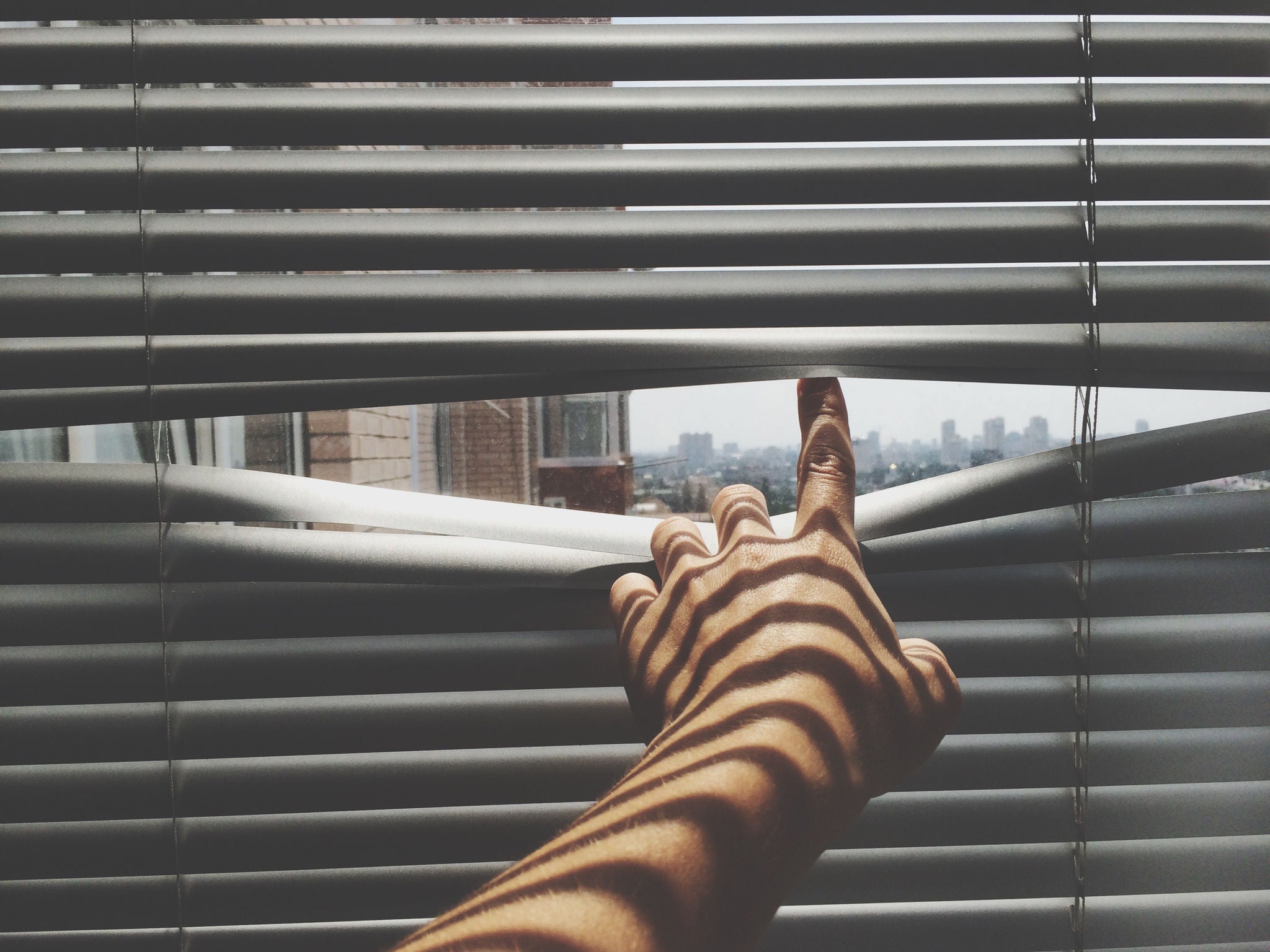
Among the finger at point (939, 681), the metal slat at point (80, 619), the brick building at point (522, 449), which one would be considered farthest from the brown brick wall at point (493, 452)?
the finger at point (939, 681)

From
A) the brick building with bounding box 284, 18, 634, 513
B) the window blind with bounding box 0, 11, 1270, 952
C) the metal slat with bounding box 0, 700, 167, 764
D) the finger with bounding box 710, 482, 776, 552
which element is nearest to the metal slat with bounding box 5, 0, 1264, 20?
the window blind with bounding box 0, 11, 1270, 952

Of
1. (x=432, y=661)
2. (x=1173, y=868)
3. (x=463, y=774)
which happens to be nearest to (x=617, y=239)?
(x=432, y=661)

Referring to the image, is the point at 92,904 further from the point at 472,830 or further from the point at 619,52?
the point at 619,52

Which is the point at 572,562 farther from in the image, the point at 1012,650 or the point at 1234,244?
the point at 1234,244

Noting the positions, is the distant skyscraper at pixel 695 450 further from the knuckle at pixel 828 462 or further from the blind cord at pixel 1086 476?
the blind cord at pixel 1086 476

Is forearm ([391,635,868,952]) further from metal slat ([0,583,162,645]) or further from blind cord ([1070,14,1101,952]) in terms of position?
metal slat ([0,583,162,645])

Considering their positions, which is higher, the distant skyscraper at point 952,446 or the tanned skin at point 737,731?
the distant skyscraper at point 952,446

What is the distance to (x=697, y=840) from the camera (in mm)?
567

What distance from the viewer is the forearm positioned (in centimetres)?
53

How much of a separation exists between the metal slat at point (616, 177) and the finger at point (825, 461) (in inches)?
9.1

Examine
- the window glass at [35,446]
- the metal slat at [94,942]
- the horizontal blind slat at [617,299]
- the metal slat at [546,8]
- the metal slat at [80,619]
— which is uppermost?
the metal slat at [546,8]

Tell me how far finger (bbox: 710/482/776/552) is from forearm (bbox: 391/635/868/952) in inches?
6.1

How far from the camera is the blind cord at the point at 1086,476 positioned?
83 cm

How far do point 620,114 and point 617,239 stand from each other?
0.14m
